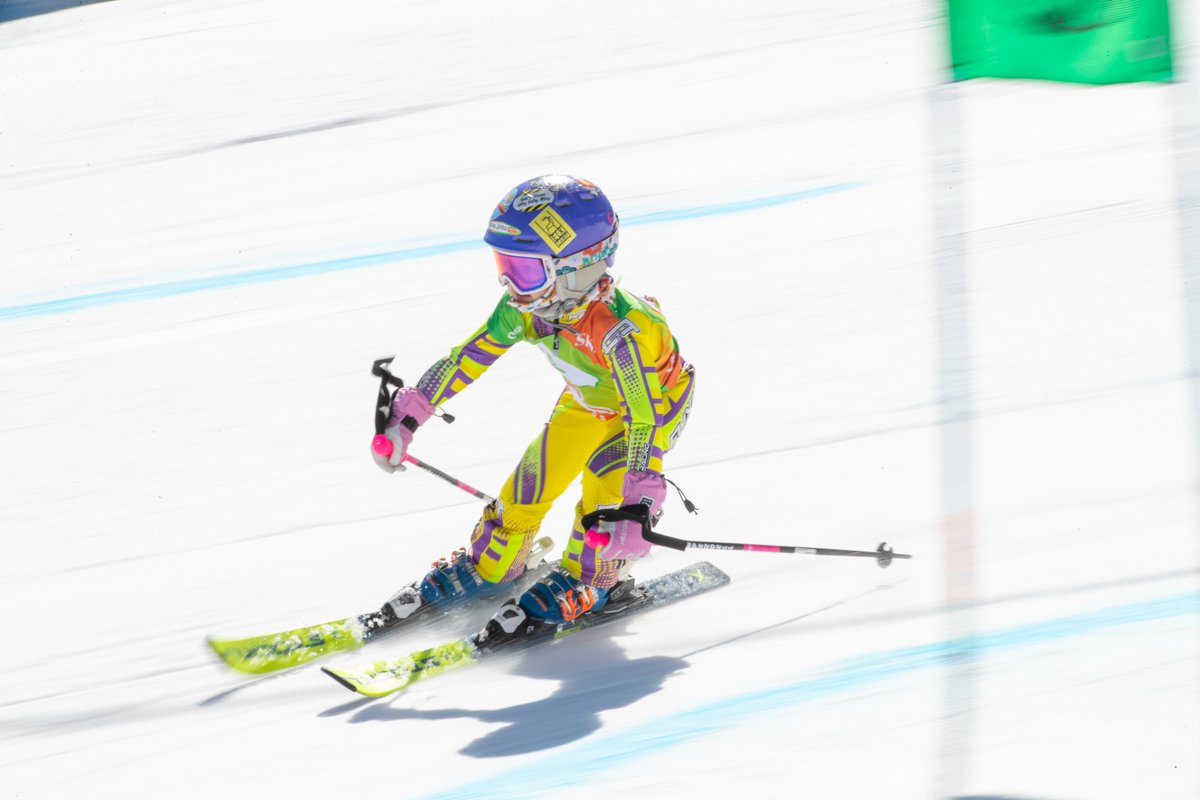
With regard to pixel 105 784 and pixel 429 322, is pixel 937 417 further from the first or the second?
pixel 105 784

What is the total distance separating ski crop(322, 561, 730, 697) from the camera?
13.2 ft

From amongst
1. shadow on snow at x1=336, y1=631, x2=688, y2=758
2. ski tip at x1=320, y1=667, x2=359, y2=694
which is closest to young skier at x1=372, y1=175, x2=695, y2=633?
shadow on snow at x1=336, y1=631, x2=688, y2=758

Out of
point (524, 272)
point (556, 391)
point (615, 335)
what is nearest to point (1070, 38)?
point (556, 391)

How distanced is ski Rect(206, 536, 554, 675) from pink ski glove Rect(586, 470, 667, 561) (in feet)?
2.80

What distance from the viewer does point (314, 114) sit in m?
9.48

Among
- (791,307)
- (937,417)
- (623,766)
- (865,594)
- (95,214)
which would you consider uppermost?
(95,214)

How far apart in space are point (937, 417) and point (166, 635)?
310 cm

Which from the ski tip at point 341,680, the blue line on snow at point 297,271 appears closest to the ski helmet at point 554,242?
the ski tip at point 341,680

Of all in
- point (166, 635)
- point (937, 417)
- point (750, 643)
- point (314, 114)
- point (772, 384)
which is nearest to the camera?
point (750, 643)

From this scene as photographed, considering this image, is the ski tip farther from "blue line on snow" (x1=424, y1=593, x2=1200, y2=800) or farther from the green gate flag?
A: the green gate flag

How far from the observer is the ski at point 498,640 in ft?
13.2

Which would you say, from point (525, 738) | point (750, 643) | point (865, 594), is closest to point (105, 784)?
point (525, 738)

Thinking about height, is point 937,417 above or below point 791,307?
below

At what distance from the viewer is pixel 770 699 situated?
12.7 feet
